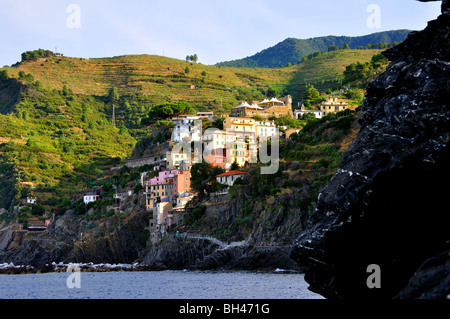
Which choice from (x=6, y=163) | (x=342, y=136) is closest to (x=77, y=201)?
(x=6, y=163)

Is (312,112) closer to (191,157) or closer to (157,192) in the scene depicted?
(191,157)

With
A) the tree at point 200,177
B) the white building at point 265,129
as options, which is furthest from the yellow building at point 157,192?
the white building at point 265,129

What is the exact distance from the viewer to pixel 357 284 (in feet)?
72.9

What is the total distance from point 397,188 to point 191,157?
4067 inches

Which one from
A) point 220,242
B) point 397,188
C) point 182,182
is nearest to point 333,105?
point 182,182

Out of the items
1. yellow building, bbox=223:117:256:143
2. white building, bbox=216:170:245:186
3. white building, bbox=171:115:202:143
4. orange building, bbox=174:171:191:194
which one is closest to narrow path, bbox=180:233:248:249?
white building, bbox=216:170:245:186

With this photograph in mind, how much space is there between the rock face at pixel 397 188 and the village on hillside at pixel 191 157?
77848 mm

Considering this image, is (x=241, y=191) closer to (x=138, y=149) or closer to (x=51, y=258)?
(x=51, y=258)

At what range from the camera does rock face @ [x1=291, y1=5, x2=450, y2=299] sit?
19.6m

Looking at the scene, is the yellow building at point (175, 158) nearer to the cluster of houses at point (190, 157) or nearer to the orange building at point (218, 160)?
the cluster of houses at point (190, 157)

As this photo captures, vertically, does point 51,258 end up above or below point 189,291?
below

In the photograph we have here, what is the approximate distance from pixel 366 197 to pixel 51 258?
108830 millimetres

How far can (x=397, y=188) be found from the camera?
20391 millimetres

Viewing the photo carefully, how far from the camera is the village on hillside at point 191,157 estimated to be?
358ft
